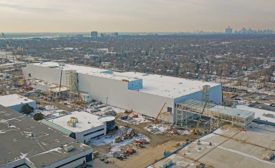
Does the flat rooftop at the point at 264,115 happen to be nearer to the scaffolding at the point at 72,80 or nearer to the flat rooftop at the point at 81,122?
the flat rooftop at the point at 81,122

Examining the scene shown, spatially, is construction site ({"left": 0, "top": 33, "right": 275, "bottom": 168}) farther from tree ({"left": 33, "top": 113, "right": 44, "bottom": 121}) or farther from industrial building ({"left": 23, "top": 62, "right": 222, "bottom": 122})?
tree ({"left": 33, "top": 113, "right": 44, "bottom": 121})

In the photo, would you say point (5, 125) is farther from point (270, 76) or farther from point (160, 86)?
point (270, 76)

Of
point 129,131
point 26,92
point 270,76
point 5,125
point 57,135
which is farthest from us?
point 270,76

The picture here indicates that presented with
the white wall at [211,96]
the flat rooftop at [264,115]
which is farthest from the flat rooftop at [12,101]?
the flat rooftop at [264,115]

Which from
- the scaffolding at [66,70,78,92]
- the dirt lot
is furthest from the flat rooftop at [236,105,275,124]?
the scaffolding at [66,70,78,92]

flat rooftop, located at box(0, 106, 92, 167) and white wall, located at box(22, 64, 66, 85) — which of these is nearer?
flat rooftop, located at box(0, 106, 92, 167)

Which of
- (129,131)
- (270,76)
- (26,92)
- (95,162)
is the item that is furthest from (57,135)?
(270,76)
